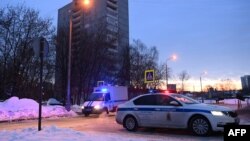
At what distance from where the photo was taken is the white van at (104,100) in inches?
1037

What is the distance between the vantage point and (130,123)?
1435cm

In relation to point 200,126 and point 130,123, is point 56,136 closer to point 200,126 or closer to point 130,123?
point 130,123

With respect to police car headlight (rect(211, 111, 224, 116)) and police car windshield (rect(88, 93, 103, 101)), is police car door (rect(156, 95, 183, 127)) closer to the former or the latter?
police car headlight (rect(211, 111, 224, 116))

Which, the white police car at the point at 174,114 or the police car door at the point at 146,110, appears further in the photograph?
the police car door at the point at 146,110

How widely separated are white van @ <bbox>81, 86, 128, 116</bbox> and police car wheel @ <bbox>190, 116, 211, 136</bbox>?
14427 mm

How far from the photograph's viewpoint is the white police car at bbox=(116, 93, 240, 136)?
12.1m

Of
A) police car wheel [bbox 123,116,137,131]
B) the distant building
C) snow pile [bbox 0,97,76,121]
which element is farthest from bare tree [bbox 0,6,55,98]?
the distant building

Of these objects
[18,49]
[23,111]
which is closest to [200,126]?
[23,111]

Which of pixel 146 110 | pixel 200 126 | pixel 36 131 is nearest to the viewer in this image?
pixel 36 131

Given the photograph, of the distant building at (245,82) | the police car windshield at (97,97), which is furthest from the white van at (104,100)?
the distant building at (245,82)

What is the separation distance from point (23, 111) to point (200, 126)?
1491 centimetres

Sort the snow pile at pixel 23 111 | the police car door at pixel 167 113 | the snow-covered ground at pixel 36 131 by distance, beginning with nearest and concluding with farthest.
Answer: the snow-covered ground at pixel 36 131
the police car door at pixel 167 113
the snow pile at pixel 23 111

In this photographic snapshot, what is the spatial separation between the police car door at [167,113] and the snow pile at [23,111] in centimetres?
1187

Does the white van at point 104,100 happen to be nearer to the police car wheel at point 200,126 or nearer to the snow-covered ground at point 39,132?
the snow-covered ground at point 39,132
